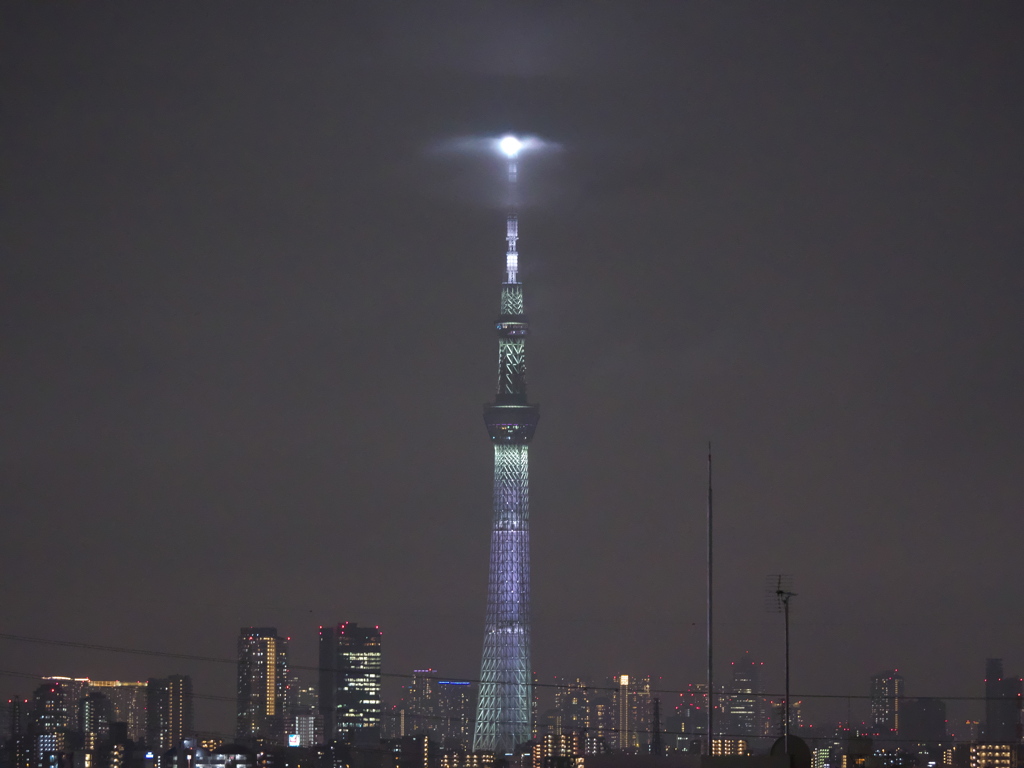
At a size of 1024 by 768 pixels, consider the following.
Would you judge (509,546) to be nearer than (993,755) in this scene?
No

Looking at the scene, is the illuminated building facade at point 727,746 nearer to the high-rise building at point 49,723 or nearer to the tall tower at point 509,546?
the tall tower at point 509,546

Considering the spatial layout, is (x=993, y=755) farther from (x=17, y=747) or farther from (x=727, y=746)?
(x=17, y=747)

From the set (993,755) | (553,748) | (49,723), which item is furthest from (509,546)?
(49,723)

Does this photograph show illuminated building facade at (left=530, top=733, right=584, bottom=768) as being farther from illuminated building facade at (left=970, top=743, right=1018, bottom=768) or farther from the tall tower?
illuminated building facade at (left=970, top=743, right=1018, bottom=768)

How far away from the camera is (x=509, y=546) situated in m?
140

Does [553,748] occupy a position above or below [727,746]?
below

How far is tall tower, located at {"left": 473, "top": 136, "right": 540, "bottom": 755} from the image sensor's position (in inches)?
5443

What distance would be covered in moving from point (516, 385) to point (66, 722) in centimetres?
7984

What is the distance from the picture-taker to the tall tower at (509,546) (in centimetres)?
13825

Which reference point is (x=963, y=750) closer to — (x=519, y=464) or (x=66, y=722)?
(x=519, y=464)

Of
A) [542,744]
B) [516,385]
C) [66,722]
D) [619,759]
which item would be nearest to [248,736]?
[66,722]

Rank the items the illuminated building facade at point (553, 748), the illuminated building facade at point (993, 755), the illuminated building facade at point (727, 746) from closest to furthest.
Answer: the illuminated building facade at point (993, 755)
the illuminated building facade at point (727, 746)
the illuminated building facade at point (553, 748)

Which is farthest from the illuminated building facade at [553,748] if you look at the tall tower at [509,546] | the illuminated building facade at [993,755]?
the illuminated building facade at [993,755]

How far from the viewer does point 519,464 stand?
141 m
